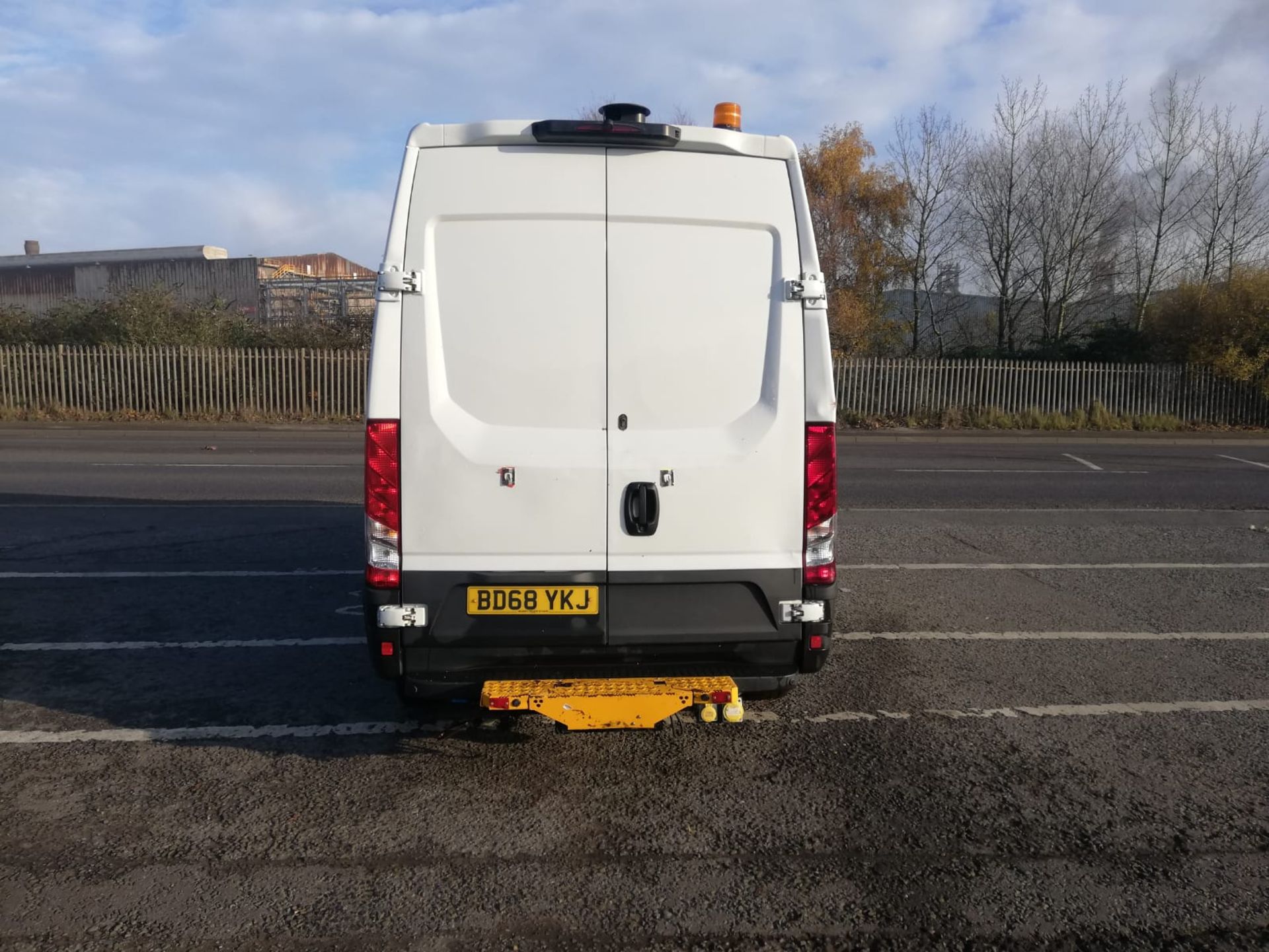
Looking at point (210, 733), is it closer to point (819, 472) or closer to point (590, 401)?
point (590, 401)

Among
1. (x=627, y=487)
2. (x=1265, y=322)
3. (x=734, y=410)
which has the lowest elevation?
(x=627, y=487)

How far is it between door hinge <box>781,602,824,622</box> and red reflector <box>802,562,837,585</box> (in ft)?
0.27

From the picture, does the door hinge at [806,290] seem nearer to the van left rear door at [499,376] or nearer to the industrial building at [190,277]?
the van left rear door at [499,376]

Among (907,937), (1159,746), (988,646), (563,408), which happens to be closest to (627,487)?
(563,408)

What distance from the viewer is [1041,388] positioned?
2589 centimetres

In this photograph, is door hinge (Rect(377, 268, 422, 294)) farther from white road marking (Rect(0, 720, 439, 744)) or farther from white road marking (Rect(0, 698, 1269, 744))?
white road marking (Rect(0, 720, 439, 744))

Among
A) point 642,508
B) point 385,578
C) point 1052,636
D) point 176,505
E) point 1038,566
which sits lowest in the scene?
point 1052,636

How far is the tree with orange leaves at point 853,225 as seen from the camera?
33.8 metres

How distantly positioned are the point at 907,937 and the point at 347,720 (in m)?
2.81

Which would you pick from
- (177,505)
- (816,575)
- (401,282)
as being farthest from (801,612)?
(177,505)

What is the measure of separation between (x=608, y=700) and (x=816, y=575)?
969 millimetres

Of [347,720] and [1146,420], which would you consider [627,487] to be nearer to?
[347,720]

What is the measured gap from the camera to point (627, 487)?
385 centimetres

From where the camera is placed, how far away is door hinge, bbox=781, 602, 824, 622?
400 centimetres
